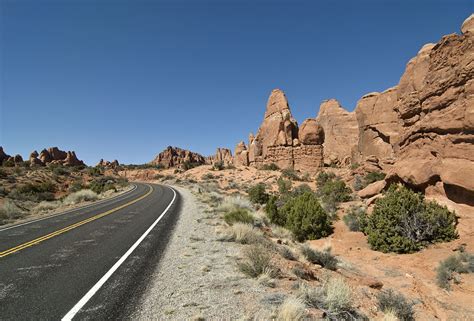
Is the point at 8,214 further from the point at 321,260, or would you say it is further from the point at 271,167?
the point at 271,167

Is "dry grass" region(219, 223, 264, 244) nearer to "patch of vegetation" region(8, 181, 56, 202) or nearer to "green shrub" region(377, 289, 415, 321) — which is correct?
"green shrub" region(377, 289, 415, 321)

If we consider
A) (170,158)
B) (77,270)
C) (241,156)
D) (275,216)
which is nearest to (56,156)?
(170,158)

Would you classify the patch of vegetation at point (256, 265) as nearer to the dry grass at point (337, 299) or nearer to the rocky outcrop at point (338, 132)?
the dry grass at point (337, 299)

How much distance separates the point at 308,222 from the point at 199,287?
44.1 feet

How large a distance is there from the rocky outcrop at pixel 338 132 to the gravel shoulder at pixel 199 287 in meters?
59.7

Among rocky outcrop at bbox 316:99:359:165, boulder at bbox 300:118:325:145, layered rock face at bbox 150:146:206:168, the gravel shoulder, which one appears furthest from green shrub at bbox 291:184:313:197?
layered rock face at bbox 150:146:206:168

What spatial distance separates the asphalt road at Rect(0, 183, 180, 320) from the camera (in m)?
5.16

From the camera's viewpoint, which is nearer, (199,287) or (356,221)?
(199,287)

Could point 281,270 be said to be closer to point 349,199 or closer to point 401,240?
point 401,240

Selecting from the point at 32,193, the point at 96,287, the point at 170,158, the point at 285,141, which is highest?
the point at 170,158

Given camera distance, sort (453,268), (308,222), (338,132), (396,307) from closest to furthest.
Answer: (396,307), (453,268), (308,222), (338,132)

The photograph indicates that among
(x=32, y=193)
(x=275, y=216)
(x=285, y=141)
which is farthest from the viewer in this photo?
(x=285, y=141)

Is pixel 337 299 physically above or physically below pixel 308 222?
above

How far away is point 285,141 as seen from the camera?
54.2 metres
